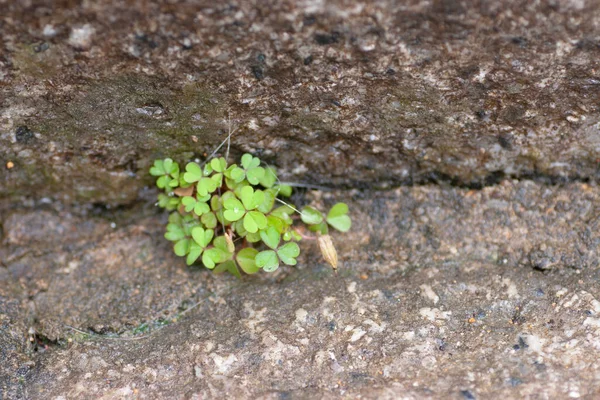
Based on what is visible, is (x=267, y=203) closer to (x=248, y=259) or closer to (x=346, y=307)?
(x=248, y=259)

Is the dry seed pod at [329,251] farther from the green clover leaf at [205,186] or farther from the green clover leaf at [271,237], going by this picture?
the green clover leaf at [205,186]

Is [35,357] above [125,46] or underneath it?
underneath

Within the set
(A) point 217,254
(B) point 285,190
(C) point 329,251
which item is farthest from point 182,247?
(C) point 329,251

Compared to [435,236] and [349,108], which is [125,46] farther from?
[435,236]

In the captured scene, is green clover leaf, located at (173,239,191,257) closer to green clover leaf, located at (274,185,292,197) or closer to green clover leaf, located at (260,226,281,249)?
green clover leaf, located at (260,226,281,249)

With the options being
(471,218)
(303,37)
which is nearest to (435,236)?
(471,218)

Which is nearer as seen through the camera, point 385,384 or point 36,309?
point 385,384

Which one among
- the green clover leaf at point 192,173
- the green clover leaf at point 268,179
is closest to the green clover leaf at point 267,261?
the green clover leaf at point 268,179
